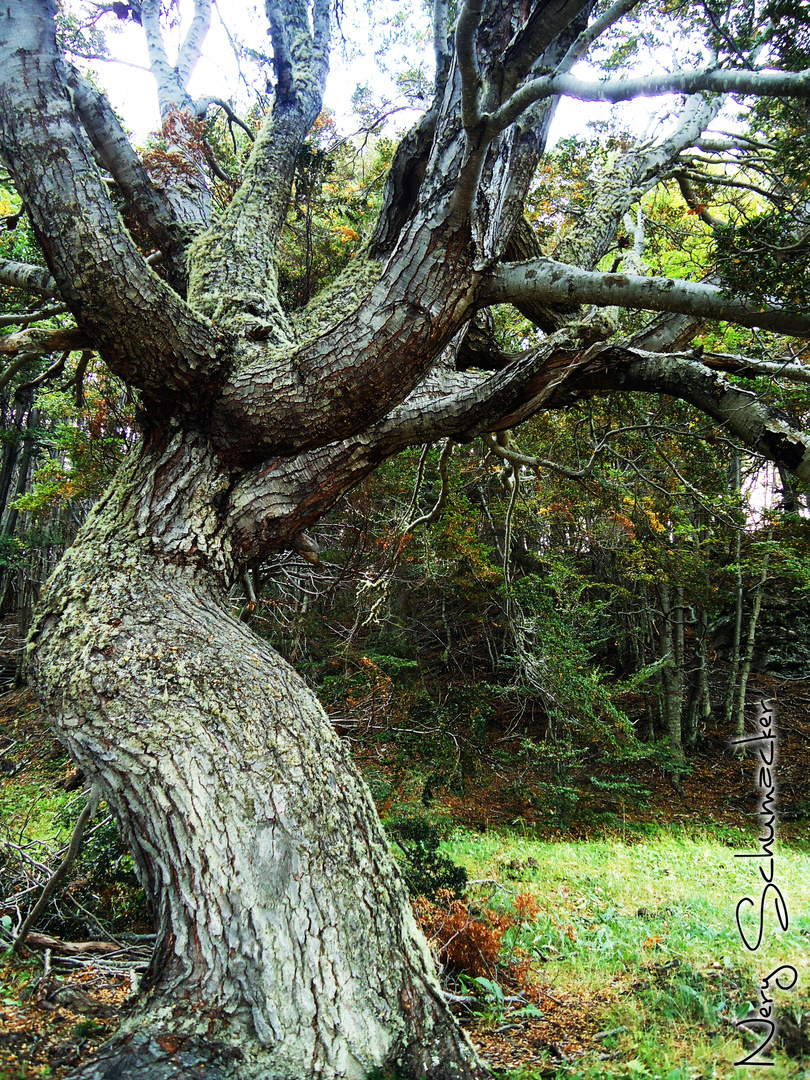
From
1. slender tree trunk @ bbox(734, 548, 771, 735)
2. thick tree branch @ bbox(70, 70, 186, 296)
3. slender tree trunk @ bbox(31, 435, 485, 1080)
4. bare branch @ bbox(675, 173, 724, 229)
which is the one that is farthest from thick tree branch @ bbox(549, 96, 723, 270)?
slender tree trunk @ bbox(734, 548, 771, 735)

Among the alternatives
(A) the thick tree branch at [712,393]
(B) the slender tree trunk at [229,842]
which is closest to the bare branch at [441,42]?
(A) the thick tree branch at [712,393]

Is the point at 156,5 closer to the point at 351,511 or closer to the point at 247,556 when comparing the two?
the point at 351,511

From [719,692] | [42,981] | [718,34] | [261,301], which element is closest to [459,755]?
[42,981]

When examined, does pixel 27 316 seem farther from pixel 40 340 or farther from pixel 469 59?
pixel 469 59

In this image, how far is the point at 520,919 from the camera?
3.84 m

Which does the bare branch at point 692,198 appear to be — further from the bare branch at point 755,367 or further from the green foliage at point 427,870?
the green foliage at point 427,870

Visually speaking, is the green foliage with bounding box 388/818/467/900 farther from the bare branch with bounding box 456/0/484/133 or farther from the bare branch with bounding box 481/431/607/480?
the bare branch with bounding box 456/0/484/133

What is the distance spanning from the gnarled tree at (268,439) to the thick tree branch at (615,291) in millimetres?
14

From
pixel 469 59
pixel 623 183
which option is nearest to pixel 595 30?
pixel 469 59

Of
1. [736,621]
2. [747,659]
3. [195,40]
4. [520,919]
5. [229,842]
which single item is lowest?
Answer: [520,919]

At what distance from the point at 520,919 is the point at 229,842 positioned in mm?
2676

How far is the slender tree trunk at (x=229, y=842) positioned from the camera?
68.6 inches

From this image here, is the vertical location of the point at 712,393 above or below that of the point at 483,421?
above

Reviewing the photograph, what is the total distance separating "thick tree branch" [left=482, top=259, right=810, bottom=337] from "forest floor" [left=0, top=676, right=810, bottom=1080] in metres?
2.82
